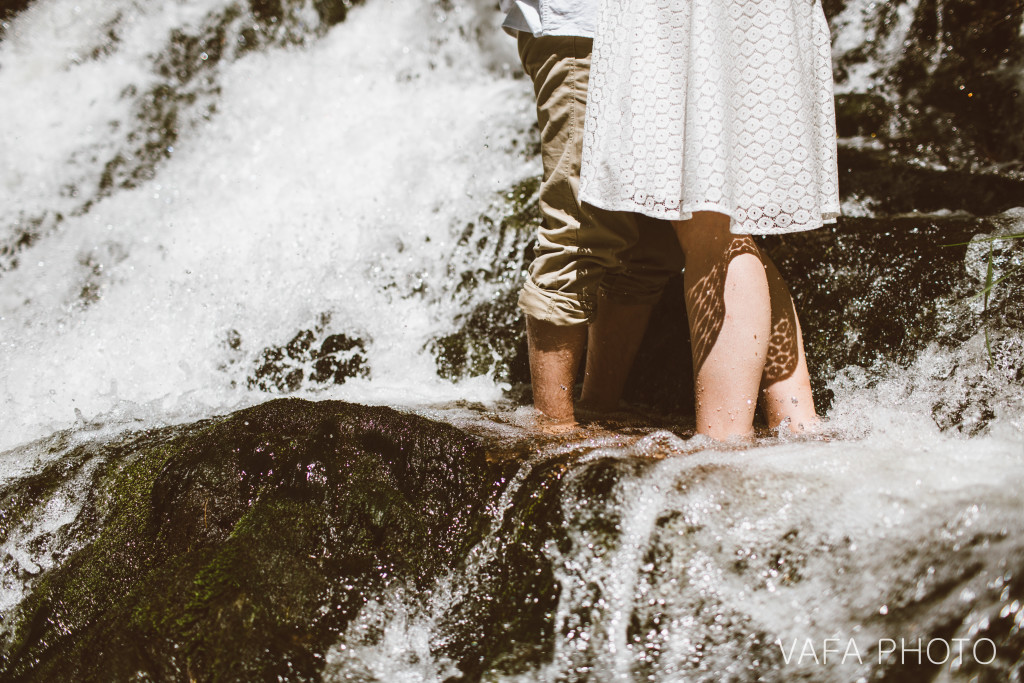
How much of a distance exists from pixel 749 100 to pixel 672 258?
0.66 metres

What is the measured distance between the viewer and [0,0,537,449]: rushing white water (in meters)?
2.53

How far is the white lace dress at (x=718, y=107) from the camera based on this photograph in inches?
47.5

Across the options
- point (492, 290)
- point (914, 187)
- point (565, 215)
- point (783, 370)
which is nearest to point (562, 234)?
point (565, 215)

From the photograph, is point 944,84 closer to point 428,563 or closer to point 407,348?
point 407,348

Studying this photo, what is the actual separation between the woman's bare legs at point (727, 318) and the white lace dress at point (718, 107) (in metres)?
0.14

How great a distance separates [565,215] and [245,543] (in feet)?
3.08

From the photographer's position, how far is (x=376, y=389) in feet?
7.64

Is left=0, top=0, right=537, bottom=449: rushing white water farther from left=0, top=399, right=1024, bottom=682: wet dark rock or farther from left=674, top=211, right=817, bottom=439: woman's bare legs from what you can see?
left=674, top=211, right=817, bottom=439: woman's bare legs

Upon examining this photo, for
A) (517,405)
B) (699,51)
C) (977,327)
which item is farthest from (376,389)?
(977,327)

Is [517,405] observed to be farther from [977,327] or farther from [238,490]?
[977,327]

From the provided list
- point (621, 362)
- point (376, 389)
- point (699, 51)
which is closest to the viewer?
point (699, 51)

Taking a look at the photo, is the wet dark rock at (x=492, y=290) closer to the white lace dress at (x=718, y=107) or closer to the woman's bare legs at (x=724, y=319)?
the woman's bare legs at (x=724, y=319)

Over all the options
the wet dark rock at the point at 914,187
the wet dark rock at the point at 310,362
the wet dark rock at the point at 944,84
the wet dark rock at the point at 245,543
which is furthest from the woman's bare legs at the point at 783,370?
the wet dark rock at the point at 944,84

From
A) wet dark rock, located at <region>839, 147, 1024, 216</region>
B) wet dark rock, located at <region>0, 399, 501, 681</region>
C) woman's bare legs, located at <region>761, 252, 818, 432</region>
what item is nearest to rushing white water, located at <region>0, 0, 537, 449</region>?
wet dark rock, located at <region>0, 399, 501, 681</region>
